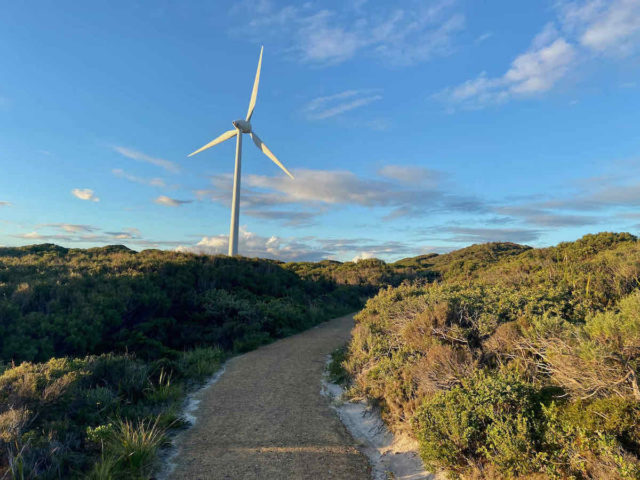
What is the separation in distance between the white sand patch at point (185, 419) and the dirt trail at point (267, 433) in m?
0.08

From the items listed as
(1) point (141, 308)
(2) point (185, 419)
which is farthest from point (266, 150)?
(2) point (185, 419)

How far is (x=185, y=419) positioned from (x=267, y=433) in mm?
1860

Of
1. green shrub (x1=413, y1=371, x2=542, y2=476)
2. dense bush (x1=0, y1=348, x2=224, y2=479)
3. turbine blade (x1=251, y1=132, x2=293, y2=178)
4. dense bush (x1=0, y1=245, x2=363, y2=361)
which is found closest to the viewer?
green shrub (x1=413, y1=371, x2=542, y2=476)

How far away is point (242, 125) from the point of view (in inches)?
1483

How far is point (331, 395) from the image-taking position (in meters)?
9.09

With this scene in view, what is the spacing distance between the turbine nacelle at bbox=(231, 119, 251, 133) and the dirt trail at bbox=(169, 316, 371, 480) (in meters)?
30.4

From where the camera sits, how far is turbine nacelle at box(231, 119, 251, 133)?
37.4 meters

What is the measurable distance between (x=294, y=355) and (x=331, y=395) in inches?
164

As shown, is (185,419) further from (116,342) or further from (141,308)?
Answer: (141,308)

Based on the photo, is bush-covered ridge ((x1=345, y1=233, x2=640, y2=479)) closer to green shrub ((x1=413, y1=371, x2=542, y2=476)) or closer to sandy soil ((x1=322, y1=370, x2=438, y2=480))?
green shrub ((x1=413, y1=371, x2=542, y2=476))

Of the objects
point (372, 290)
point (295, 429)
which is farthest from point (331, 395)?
point (372, 290)

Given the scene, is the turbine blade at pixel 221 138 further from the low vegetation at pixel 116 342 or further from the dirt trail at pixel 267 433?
the dirt trail at pixel 267 433

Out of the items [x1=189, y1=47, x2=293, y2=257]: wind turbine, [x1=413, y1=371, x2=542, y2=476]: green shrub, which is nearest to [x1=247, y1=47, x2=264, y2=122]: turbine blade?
[x1=189, y1=47, x2=293, y2=257]: wind turbine

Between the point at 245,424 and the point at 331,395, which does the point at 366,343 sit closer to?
the point at 331,395
